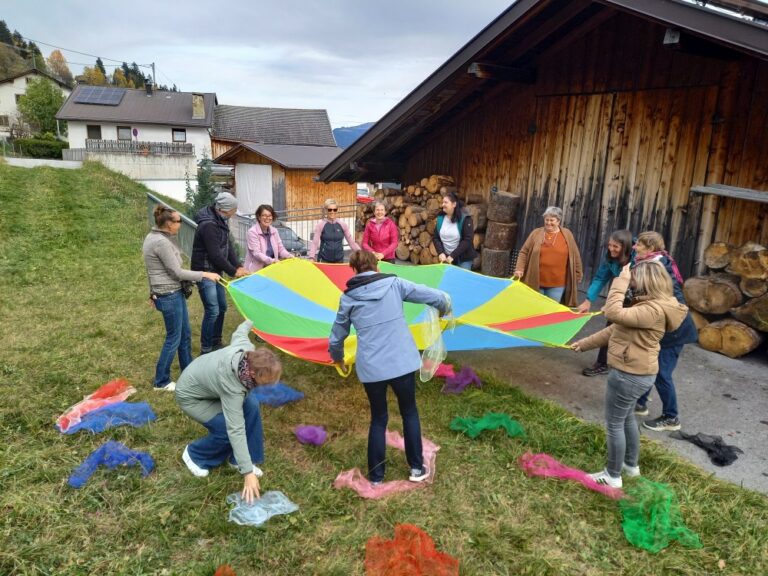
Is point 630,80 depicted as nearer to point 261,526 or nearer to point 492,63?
point 492,63

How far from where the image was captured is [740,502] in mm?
3004

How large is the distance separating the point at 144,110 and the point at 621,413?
3661 centimetres

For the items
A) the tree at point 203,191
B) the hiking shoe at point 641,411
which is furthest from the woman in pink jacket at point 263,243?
the tree at point 203,191

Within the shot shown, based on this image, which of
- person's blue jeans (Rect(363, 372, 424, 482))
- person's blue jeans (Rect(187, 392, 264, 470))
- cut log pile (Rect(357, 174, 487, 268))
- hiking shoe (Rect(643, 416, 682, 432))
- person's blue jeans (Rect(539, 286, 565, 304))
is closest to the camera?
person's blue jeans (Rect(363, 372, 424, 482))

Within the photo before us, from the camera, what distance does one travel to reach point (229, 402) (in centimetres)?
285

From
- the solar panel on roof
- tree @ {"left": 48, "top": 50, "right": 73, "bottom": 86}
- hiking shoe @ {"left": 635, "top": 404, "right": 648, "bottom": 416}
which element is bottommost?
hiking shoe @ {"left": 635, "top": 404, "right": 648, "bottom": 416}

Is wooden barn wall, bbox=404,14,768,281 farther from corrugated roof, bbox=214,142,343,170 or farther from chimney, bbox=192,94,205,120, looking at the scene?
chimney, bbox=192,94,205,120

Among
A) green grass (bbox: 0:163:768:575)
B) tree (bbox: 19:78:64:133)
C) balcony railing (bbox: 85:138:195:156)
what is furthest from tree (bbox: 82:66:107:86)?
green grass (bbox: 0:163:768:575)

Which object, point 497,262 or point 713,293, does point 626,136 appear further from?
point 497,262

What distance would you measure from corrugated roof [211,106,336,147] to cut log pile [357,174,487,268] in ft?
81.5

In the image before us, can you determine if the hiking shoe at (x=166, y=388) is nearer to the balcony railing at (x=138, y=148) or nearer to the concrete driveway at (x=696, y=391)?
the concrete driveway at (x=696, y=391)

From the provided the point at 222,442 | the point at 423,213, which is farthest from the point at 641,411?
the point at 423,213

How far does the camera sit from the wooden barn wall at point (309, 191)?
2125 centimetres

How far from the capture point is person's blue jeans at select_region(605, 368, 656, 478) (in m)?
2.94
